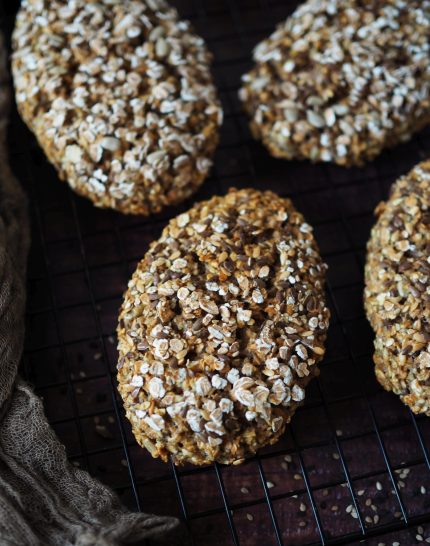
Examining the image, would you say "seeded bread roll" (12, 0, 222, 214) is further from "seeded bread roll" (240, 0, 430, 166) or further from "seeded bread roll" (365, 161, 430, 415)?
"seeded bread roll" (365, 161, 430, 415)

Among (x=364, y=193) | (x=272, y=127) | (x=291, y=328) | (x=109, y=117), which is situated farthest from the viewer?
(x=364, y=193)

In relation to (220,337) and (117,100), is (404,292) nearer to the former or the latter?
(220,337)

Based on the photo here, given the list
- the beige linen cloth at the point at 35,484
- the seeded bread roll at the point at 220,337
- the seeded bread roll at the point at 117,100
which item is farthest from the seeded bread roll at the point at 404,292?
the beige linen cloth at the point at 35,484

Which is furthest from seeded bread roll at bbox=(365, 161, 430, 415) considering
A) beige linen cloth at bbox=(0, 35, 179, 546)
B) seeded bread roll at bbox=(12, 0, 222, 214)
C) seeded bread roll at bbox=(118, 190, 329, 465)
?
beige linen cloth at bbox=(0, 35, 179, 546)

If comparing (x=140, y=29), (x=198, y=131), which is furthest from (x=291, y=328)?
(x=140, y=29)

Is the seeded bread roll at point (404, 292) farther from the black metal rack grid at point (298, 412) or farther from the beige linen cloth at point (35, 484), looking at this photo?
the beige linen cloth at point (35, 484)

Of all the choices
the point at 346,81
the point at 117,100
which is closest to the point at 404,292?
the point at 346,81

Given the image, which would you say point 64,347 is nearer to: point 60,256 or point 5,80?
point 60,256
